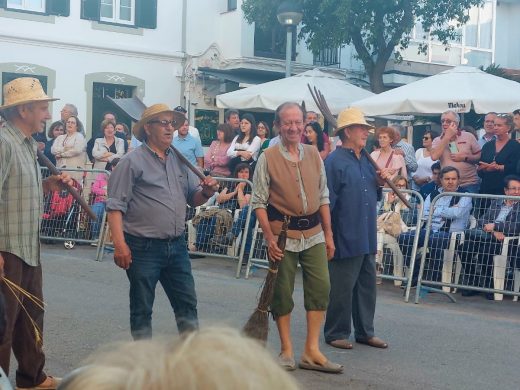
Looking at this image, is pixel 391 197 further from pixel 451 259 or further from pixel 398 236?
pixel 451 259

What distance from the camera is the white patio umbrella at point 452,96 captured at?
12922mm

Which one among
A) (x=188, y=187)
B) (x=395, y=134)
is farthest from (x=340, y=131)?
(x=395, y=134)

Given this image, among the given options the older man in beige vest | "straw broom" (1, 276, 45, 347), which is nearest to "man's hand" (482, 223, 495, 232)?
the older man in beige vest

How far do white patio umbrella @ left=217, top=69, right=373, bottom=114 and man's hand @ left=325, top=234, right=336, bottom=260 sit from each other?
921 centimetres

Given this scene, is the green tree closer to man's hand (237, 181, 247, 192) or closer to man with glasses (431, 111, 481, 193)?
man with glasses (431, 111, 481, 193)

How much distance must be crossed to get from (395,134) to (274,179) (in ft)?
17.2

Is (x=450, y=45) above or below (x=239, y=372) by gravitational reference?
above

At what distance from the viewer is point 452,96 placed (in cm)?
1329

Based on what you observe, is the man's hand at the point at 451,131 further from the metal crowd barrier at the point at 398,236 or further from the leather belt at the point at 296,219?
the leather belt at the point at 296,219

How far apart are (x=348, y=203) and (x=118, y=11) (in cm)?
1742

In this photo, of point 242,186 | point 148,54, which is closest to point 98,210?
point 242,186

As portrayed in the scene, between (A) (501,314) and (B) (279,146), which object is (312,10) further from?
(B) (279,146)

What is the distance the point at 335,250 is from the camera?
695 cm

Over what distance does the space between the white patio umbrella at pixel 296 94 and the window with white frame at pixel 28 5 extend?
7.11 metres
